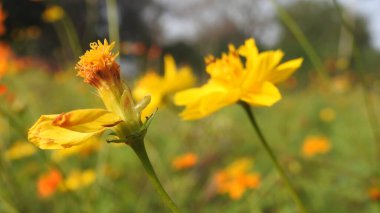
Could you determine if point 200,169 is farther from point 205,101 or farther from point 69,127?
point 69,127

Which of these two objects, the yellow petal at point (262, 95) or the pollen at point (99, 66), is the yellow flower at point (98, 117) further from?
the yellow petal at point (262, 95)

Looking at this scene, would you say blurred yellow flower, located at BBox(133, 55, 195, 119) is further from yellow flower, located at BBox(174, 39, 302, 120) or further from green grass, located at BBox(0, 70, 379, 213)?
yellow flower, located at BBox(174, 39, 302, 120)

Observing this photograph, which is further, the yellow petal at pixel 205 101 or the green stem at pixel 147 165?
the yellow petal at pixel 205 101

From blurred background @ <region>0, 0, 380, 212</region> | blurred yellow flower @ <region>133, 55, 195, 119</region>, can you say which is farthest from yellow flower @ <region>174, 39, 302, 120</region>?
blurred yellow flower @ <region>133, 55, 195, 119</region>

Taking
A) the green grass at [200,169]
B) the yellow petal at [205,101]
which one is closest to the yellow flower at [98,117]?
the yellow petal at [205,101]

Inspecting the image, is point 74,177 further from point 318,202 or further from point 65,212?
point 318,202

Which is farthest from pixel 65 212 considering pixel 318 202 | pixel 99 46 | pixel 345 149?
pixel 345 149
